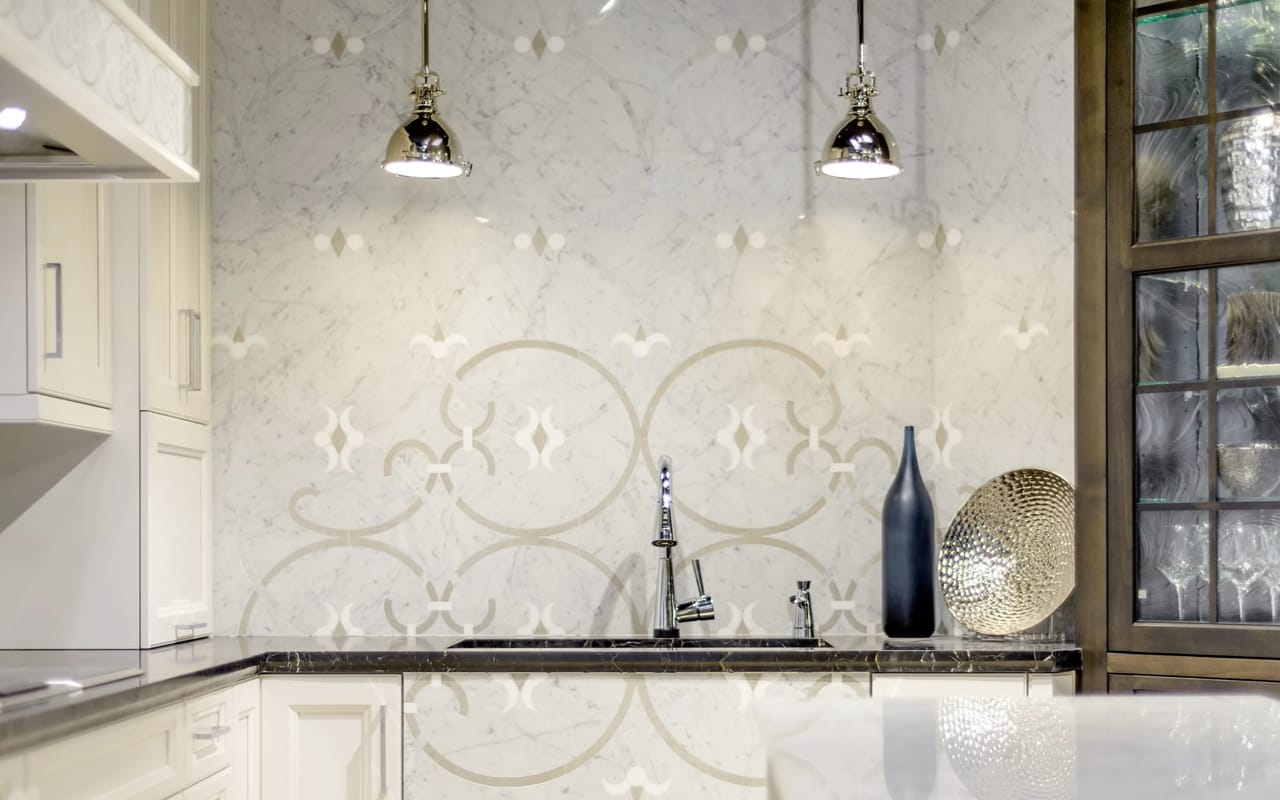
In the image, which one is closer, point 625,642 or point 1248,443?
point 1248,443

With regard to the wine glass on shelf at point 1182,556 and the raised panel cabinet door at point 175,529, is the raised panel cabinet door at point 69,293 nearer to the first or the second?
the raised panel cabinet door at point 175,529

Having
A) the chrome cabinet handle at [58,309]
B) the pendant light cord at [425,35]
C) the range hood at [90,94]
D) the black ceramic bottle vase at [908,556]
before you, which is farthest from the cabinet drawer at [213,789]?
the pendant light cord at [425,35]

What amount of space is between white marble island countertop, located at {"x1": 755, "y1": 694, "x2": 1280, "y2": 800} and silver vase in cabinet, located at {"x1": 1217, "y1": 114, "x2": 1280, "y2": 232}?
4.79ft

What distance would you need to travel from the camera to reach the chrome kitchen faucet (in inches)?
121

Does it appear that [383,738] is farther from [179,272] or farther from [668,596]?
[179,272]

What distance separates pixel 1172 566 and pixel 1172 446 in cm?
25

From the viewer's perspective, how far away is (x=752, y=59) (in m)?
3.29

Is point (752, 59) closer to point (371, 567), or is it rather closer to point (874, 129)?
point (874, 129)

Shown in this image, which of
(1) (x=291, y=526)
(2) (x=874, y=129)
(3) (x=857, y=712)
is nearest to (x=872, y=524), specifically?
(2) (x=874, y=129)

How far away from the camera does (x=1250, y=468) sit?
255 centimetres

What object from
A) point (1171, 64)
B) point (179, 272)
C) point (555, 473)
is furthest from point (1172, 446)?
point (179, 272)

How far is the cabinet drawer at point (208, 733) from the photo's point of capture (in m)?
2.40

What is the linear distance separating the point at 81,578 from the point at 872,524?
1889 mm

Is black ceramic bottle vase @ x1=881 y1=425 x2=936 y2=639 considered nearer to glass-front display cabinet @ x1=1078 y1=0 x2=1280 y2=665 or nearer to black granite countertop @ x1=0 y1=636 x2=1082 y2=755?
black granite countertop @ x1=0 y1=636 x2=1082 y2=755
